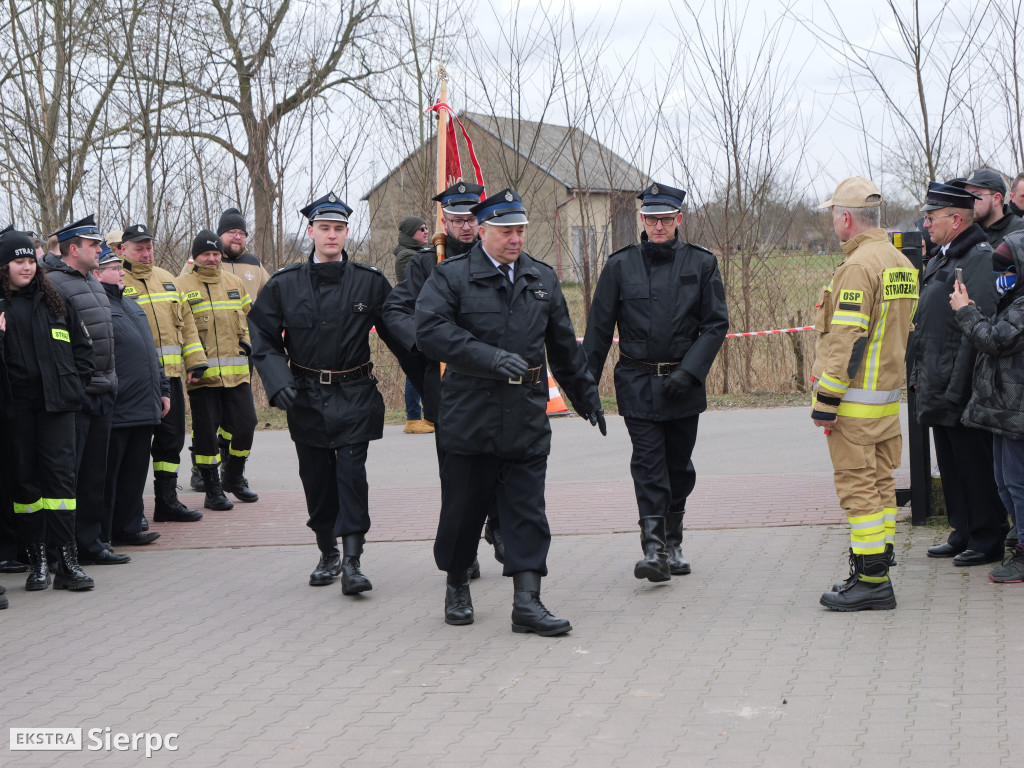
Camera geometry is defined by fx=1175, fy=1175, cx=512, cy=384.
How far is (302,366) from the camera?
6.78 metres

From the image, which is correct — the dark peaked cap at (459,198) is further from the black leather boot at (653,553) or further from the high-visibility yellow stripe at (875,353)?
the high-visibility yellow stripe at (875,353)

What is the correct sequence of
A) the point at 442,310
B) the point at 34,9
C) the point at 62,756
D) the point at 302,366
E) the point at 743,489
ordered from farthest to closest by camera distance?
the point at 34,9 < the point at 743,489 < the point at 302,366 < the point at 442,310 < the point at 62,756

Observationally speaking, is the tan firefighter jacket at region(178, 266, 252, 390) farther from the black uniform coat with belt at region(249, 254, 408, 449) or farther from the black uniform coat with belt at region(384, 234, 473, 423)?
the black uniform coat with belt at region(384, 234, 473, 423)

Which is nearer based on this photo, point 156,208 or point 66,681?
point 66,681

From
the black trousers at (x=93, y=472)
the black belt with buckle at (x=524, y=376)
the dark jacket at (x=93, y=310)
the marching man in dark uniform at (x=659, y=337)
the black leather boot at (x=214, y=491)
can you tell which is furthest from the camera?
the black leather boot at (x=214, y=491)

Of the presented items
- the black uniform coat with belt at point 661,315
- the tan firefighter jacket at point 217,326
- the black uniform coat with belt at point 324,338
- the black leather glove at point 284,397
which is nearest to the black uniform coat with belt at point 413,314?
the black uniform coat with belt at point 324,338

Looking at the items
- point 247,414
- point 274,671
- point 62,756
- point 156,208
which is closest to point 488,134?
point 156,208

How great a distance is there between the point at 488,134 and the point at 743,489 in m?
8.44

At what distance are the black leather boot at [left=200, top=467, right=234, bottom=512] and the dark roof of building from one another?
7416mm

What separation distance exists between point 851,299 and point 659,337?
1292 mm

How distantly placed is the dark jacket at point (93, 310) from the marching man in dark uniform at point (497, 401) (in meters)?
2.67

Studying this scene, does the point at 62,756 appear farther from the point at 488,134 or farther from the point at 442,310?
the point at 488,134

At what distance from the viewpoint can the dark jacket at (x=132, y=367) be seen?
801 centimetres

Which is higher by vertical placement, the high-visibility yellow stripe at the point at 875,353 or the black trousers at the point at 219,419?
the high-visibility yellow stripe at the point at 875,353
